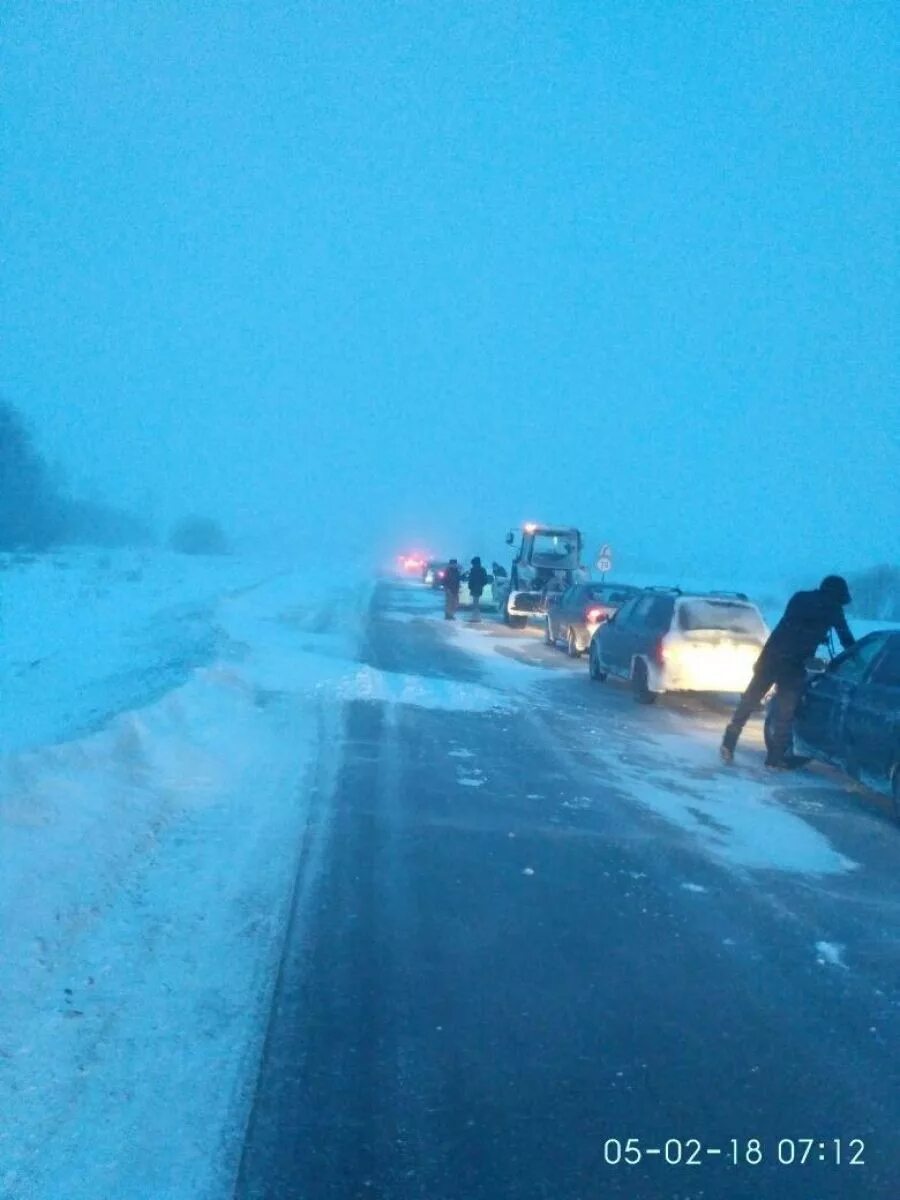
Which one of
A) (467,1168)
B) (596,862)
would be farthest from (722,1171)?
(596,862)

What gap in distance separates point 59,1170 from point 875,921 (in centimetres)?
453

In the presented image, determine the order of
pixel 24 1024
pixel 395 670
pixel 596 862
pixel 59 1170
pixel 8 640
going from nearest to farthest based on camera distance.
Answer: pixel 59 1170
pixel 24 1024
pixel 596 862
pixel 395 670
pixel 8 640

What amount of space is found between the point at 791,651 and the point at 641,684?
445cm

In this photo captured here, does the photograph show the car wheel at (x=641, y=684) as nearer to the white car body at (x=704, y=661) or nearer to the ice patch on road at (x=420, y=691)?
the white car body at (x=704, y=661)

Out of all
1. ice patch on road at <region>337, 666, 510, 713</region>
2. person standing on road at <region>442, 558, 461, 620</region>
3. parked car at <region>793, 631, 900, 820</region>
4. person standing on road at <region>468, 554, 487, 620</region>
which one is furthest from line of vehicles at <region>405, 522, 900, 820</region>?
person standing on road at <region>442, 558, 461, 620</region>

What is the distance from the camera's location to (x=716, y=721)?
13.7 m

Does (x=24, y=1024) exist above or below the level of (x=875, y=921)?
below

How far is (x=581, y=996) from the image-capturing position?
15.2ft

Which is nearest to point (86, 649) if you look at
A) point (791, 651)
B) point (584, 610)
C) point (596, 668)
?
point (596, 668)

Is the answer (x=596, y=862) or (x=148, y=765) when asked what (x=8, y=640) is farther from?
(x=596, y=862)

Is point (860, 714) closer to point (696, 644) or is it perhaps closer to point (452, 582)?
point (696, 644)

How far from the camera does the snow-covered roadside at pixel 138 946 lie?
3.41 meters

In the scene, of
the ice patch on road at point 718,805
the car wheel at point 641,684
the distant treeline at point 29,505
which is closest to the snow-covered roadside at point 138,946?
the ice patch on road at point 718,805

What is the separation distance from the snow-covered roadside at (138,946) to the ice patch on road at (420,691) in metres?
3.48
